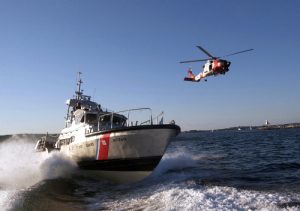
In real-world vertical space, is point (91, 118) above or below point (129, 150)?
above

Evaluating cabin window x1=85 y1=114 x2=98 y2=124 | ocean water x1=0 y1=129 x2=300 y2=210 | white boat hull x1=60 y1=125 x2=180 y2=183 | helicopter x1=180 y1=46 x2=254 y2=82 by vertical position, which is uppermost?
helicopter x1=180 y1=46 x2=254 y2=82

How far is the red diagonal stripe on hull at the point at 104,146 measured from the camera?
48.1 feet

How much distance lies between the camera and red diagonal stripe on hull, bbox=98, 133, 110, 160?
48.1ft

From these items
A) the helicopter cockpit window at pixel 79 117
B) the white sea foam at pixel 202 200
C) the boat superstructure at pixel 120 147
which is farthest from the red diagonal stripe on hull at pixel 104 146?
the white sea foam at pixel 202 200

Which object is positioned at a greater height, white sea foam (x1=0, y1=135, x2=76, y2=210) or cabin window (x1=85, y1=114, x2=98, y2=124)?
cabin window (x1=85, y1=114, x2=98, y2=124)

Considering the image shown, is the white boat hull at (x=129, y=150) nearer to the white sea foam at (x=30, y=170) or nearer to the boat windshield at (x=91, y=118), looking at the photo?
the boat windshield at (x=91, y=118)

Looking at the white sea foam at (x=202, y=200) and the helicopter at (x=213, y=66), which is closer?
the white sea foam at (x=202, y=200)

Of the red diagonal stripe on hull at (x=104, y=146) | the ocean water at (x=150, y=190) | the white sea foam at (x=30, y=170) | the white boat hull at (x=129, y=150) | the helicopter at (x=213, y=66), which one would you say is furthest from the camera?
the helicopter at (x=213, y=66)

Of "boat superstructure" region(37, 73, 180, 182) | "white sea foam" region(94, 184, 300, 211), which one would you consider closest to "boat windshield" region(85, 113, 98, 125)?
"boat superstructure" region(37, 73, 180, 182)

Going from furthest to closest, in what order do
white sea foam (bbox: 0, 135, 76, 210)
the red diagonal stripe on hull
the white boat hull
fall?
white sea foam (bbox: 0, 135, 76, 210) < the red diagonal stripe on hull < the white boat hull

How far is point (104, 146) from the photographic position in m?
14.8

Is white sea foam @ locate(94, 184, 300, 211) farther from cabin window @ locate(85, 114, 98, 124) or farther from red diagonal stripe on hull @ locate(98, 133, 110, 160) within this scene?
cabin window @ locate(85, 114, 98, 124)

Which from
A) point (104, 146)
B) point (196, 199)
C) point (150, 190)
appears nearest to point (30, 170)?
point (104, 146)

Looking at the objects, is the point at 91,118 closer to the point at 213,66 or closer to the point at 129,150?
the point at 129,150
